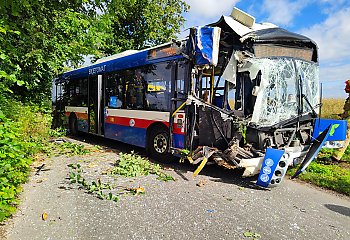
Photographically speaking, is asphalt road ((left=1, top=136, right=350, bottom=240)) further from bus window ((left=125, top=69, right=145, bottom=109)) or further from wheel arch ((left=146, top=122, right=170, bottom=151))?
bus window ((left=125, top=69, right=145, bottom=109))

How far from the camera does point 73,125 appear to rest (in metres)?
11.5

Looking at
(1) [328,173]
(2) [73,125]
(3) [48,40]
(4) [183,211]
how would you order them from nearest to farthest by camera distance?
(4) [183,211] < (1) [328,173] < (3) [48,40] < (2) [73,125]

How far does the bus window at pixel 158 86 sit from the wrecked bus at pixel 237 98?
2cm

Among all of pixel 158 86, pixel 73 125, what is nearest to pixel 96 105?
pixel 73 125

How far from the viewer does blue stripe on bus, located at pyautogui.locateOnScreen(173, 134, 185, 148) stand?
5.94 metres

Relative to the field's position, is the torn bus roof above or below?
above

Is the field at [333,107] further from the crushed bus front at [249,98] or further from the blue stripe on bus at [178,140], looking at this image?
the blue stripe on bus at [178,140]

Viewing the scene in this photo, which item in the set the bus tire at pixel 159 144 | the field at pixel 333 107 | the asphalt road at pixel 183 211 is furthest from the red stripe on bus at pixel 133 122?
the field at pixel 333 107

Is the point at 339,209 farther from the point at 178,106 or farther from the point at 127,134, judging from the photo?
the point at 127,134

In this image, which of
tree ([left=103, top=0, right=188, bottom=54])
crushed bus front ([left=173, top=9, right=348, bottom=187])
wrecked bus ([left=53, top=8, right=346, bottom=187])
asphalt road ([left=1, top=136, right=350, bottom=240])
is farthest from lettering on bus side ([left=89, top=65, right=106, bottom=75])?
tree ([left=103, top=0, right=188, bottom=54])

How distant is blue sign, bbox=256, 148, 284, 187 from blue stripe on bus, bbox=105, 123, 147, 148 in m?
3.43

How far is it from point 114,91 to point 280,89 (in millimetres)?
5142

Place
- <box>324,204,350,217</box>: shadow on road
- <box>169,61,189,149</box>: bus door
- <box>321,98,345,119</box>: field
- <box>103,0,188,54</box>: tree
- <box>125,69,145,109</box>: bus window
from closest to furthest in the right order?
<box>324,204,350,217</box>: shadow on road → <box>169,61,189,149</box>: bus door → <box>125,69,145,109</box>: bus window → <box>321,98,345,119</box>: field → <box>103,0,188,54</box>: tree

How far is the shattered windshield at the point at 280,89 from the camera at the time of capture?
5.13 m
